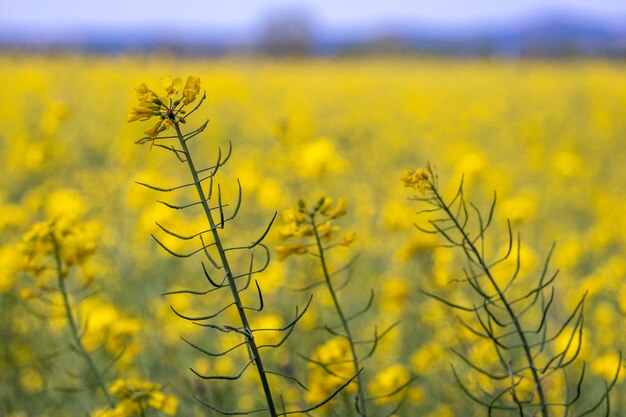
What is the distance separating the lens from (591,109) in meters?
10.0

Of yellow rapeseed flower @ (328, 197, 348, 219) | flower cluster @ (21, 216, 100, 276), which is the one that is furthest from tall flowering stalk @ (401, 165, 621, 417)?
flower cluster @ (21, 216, 100, 276)

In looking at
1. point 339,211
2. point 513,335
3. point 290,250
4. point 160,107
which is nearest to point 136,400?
point 290,250

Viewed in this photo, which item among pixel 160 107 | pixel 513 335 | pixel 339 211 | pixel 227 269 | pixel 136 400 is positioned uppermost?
pixel 513 335

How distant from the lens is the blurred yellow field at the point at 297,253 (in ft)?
7.29

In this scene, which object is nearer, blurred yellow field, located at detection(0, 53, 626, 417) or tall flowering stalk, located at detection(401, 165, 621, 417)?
tall flowering stalk, located at detection(401, 165, 621, 417)

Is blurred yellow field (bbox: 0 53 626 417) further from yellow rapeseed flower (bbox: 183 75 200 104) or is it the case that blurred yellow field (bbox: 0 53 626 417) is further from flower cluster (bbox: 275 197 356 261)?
yellow rapeseed flower (bbox: 183 75 200 104)

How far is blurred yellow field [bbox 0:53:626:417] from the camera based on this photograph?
2.22 m

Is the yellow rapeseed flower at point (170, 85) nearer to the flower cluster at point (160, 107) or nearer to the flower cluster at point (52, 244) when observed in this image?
the flower cluster at point (160, 107)

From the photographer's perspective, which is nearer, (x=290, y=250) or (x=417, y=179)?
(x=417, y=179)

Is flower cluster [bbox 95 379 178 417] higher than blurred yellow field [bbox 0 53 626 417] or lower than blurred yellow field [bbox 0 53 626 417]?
lower

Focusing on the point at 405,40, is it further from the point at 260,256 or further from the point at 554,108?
the point at 260,256

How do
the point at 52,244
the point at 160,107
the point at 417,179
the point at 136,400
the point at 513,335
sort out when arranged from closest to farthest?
Result: 1. the point at 160,107
2. the point at 417,179
3. the point at 136,400
4. the point at 52,244
5. the point at 513,335

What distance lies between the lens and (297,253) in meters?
1.50

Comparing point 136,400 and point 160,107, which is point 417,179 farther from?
point 136,400
